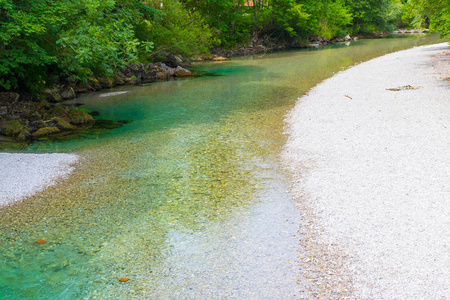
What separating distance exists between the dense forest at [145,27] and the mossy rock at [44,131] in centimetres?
242

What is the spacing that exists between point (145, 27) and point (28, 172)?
66.4ft

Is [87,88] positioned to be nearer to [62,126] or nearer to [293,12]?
[62,126]

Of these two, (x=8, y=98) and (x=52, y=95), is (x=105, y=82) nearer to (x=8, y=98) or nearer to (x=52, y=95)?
(x=52, y=95)

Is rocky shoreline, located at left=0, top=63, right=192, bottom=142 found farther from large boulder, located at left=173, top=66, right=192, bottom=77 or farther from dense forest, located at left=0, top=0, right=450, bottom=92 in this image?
large boulder, located at left=173, top=66, right=192, bottom=77

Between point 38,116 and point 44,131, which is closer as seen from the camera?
point 44,131

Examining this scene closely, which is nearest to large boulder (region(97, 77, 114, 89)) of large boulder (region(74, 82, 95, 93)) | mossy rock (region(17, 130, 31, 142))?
large boulder (region(74, 82, 95, 93))

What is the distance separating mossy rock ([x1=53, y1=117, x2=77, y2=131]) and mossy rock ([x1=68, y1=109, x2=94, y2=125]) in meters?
0.49

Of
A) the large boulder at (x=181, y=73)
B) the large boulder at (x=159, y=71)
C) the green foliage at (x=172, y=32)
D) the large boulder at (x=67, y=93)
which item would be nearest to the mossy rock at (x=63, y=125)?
the large boulder at (x=67, y=93)

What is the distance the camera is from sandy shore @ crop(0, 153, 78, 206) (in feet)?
26.6

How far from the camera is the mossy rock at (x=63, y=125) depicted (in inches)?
547

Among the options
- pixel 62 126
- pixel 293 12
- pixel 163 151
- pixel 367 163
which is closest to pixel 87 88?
pixel 62 126

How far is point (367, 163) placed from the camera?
850cm

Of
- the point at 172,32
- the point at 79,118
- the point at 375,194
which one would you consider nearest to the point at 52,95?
the point at 79,118

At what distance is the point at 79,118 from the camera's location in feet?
48.5
